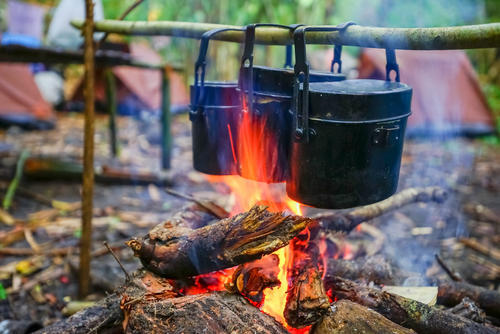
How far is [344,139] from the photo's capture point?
1.82 meters

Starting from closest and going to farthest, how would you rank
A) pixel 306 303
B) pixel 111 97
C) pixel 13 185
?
1. pixel 306 303
2. pixel 13 185
3. pixel 111 97

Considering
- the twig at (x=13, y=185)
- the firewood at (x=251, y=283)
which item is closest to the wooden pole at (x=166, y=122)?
the twig at (x=13, y=185)

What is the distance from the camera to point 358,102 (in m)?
1.78

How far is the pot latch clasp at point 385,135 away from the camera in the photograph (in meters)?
1.82

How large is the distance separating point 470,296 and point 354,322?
3.77 feet

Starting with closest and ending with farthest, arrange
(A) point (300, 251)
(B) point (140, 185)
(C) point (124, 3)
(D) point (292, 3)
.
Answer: (A) point (300, 251)
(B) point (140, 185)
(D) point (292, 3)
(C) point (124, 3)

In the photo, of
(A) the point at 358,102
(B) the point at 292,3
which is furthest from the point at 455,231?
(B) the point at 292,3

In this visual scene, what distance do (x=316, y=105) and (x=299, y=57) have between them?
21 centimetres

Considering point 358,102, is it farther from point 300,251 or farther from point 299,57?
point 300,251

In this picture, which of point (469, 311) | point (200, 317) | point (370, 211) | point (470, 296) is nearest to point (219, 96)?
point (200, 317)

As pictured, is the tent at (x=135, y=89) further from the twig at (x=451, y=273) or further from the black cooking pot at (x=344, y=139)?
the black cooking pot at (x=344, y=139)

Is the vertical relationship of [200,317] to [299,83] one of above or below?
below

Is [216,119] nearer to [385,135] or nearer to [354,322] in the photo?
[385,135]

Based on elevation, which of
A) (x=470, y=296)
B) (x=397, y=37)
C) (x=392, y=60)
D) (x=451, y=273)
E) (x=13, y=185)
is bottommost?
(x=13, y=185)
